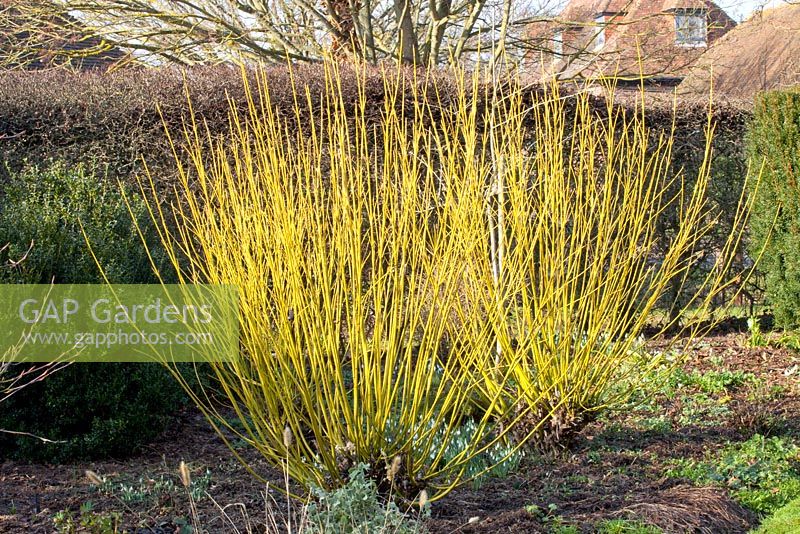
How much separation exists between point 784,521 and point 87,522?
8.96ft

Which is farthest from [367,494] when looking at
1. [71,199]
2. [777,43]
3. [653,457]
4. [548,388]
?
[777,43]

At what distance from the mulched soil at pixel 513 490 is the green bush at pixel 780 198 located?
161cm

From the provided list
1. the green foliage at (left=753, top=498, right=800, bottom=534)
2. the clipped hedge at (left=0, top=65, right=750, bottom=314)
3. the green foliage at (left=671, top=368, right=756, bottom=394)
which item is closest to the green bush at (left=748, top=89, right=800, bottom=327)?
the green foliage at (left=671, top=368, right=756, bottom=394)

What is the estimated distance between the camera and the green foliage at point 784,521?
2.92m

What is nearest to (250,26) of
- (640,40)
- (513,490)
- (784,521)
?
(640,40)

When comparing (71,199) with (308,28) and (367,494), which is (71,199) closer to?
(367,494)

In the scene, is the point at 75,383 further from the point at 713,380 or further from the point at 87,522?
the point at 713,380

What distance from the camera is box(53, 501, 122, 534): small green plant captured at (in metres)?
2.98

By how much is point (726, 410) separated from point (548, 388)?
1.80m

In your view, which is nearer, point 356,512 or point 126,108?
point 356,512

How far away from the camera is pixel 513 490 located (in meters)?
3.63

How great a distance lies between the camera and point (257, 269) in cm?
310

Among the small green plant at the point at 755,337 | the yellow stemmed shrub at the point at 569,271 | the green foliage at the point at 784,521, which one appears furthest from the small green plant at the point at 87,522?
the small green plant at the point at 755,337

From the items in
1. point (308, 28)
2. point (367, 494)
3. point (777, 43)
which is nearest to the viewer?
point (367, 494)
